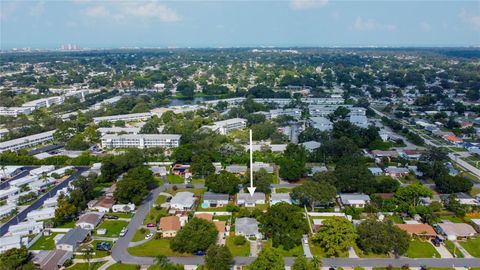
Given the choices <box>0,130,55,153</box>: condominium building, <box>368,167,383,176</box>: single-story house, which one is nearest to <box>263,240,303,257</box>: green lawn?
<box>368,167,383,176</box>: single-story house

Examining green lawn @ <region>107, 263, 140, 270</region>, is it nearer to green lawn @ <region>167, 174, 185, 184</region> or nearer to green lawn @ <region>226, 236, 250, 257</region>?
green lawn @ <region>226, 236, 250, 257</region>

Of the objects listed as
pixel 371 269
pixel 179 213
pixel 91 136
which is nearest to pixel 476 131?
pixel 371 269

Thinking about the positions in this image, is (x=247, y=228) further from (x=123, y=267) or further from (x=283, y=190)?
(x=283, y=190)

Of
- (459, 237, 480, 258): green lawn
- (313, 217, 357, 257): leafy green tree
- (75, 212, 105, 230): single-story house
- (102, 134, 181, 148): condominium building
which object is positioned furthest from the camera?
(102, 134, 181, 148): condominium building

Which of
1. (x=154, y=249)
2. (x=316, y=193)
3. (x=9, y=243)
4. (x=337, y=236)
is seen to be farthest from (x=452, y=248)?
(x=9, y=243)

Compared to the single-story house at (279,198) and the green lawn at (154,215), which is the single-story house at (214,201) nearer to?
the green lawn at (154,215)

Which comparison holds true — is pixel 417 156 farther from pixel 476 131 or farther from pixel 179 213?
pixel 179 213
